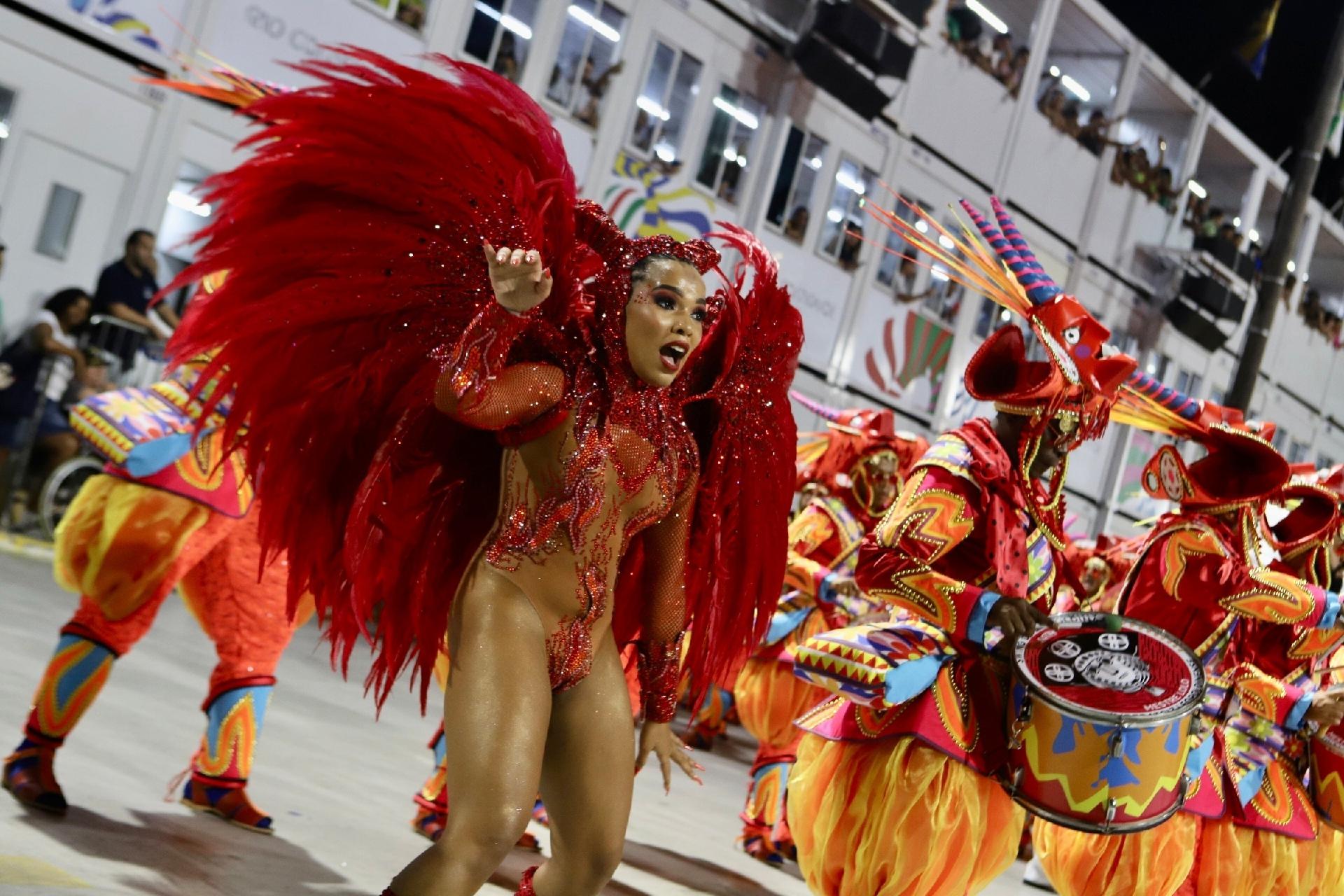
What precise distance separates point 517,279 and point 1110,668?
1.83 metres

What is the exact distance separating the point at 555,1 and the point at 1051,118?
8.47 meters

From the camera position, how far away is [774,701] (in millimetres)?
6523

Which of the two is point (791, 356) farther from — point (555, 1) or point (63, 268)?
point (555, 1)

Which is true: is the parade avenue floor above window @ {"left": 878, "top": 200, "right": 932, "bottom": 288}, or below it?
below

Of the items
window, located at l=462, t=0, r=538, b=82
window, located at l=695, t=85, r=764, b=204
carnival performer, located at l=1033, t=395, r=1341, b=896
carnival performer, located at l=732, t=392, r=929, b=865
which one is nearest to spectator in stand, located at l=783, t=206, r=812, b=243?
window, located at l=695, t=85, r=764, b=204

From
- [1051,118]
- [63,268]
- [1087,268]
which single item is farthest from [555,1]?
[1087,268]

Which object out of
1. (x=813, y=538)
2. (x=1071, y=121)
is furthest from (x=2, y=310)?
(x=1071, y=121)

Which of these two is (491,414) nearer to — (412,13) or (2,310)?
(2,310)

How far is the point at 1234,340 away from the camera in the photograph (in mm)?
24484

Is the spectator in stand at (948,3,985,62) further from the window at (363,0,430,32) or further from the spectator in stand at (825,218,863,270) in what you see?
the window at (363,0,430,32)

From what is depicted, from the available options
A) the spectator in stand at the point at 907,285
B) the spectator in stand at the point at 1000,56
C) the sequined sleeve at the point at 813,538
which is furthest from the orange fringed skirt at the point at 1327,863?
the spectator in stand at the point at 1000,56

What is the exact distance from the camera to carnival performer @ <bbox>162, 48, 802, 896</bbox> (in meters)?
2.85

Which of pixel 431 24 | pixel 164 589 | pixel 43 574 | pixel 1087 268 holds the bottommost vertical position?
pixel 43 574

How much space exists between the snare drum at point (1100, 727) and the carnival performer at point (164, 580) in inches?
74.7
